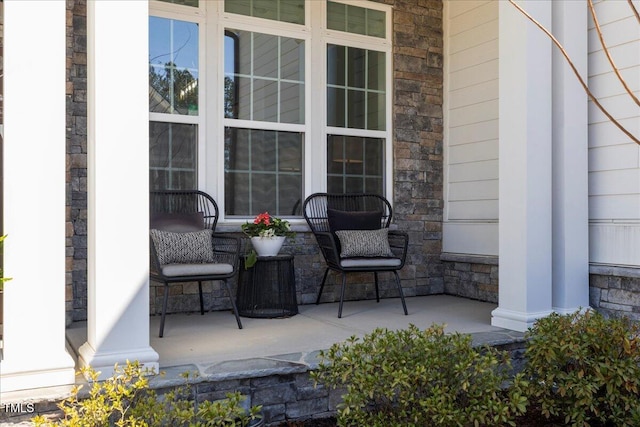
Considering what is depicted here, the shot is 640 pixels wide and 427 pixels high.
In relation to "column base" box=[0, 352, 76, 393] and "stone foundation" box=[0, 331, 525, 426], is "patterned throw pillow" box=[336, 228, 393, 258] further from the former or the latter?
"column base" box=[0, 352, 76, 393]

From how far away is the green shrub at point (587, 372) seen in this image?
2451 millimetres

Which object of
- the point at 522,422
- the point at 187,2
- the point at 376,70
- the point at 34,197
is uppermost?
the point at 187,2

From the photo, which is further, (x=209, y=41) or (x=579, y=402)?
(x=209, y=41)

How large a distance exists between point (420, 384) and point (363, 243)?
1.94 meters

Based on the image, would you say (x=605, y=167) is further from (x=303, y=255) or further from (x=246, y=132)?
(x=246, y=132)

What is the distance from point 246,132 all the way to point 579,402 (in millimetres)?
2988

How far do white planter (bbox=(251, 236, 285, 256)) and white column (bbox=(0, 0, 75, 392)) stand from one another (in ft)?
5.89

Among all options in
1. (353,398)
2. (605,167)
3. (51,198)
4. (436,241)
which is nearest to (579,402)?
(353,398)

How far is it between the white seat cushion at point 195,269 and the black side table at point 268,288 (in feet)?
1.50

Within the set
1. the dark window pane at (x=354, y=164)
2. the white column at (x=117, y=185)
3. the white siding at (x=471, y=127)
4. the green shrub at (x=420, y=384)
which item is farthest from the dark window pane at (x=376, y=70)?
the green shrub at (x=420, y=384)

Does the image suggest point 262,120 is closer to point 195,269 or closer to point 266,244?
point 266,244

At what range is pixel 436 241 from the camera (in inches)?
202

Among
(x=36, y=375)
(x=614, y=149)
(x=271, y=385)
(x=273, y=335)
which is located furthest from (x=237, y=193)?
(x=614, y=149)

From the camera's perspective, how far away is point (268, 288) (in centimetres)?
398
